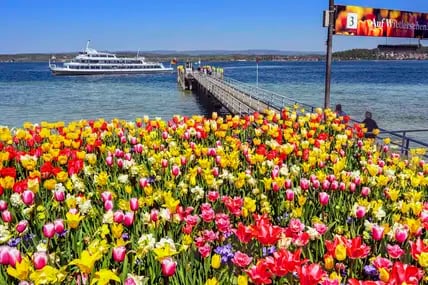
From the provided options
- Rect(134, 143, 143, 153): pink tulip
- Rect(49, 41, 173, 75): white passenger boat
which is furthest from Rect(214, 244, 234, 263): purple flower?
Rect(49, 41, 173, 75): white passenger boat

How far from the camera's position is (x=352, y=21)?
14.0m

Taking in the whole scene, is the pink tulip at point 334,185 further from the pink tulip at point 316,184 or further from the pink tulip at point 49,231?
the pink tulip at point 49,231

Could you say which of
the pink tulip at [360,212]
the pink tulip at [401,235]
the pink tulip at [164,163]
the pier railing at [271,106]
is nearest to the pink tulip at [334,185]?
the pink tulip at [360,212]

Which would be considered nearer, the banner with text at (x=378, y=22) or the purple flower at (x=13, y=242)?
the purple flower at (x=13, y=242)

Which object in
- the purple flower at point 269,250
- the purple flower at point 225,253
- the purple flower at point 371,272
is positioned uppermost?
the purple flower at point 225,253

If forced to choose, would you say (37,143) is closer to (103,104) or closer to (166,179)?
(166,179)

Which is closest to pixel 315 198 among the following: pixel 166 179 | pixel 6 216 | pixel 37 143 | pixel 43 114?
pixel 166 179

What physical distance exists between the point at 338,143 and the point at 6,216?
17.6ft

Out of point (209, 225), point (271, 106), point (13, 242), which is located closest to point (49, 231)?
point (13, 242)

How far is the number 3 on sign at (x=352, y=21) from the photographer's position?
13.8 metres

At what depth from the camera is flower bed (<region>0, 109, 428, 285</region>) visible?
9.90 feet

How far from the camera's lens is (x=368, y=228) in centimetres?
401

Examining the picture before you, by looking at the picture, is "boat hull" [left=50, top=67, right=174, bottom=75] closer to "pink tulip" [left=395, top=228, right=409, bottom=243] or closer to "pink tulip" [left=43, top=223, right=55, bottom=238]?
"pink tulip" [left=43, top=223, right=55, bottom=238]

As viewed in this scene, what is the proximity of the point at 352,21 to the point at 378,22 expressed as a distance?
4.27ft
